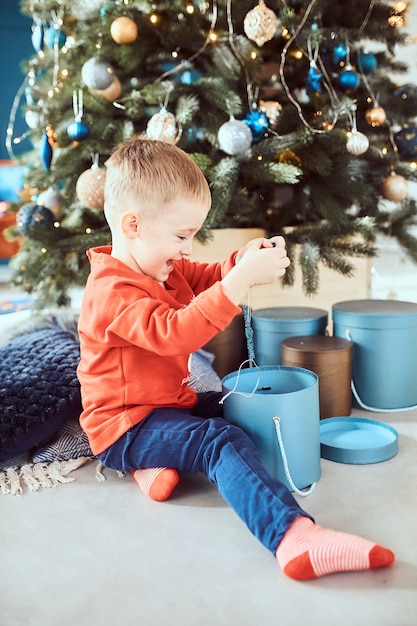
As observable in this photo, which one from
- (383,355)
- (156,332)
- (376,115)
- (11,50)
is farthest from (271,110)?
(11,50)

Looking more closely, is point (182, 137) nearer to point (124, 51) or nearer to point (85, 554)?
point (124, 51)

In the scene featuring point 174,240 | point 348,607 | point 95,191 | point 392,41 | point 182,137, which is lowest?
point 348,607

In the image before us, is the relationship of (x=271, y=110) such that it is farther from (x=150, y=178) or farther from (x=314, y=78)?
(x=150, y=178)

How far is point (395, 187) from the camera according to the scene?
1.82 meters

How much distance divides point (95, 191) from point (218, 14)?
2.06 ft

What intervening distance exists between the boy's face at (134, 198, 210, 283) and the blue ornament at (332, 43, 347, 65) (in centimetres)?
103

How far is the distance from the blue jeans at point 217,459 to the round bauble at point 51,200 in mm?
930

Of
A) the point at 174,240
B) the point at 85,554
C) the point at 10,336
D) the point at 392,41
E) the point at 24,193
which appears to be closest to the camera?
the point at 85,554

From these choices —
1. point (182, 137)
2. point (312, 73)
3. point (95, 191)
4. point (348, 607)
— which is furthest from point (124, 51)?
point (348, 607)

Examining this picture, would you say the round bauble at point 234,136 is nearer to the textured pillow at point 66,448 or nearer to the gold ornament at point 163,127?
the gold ornament at point 163,127

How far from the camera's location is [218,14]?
1.73 m

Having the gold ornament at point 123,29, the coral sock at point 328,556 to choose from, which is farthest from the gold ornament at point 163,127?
the coral sock at point 328,556

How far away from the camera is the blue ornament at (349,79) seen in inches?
70.6

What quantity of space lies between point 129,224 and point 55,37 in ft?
3.67
